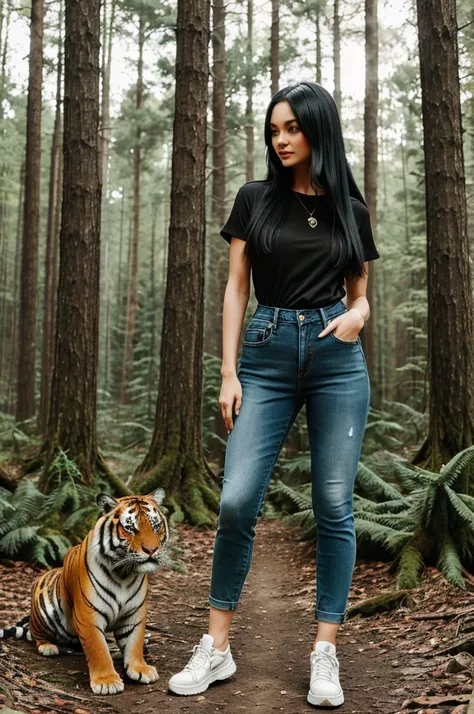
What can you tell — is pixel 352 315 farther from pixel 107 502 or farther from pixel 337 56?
pixel 337 56

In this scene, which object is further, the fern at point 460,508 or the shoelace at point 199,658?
the fern at point 460,508

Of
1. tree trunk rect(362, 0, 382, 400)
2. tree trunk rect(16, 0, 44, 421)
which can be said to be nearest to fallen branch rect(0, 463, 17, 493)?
tree trunk rect(362, 0, 382, 400)

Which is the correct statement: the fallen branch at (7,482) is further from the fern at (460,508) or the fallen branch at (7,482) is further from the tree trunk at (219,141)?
the tree trunk at (219,141)

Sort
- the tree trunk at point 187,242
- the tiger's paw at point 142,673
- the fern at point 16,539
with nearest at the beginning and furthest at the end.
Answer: the tiger's paw at point 142,673
the fern at point 16,539
the tree trunk at point 187,242

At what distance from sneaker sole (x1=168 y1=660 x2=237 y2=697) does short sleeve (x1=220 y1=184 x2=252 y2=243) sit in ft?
6.75

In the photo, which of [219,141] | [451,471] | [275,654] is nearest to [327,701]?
[275,654]

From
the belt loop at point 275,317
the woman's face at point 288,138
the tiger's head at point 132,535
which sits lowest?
the tiger's head at point 132,535

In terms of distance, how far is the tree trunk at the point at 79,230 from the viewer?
795 centimetres

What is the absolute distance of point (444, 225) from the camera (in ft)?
23.8

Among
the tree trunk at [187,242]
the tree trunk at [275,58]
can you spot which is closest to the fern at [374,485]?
the tree trunk at [187,242]

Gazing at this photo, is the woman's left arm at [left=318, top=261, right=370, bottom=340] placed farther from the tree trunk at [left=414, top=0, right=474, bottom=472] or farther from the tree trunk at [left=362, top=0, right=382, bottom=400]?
the tree trunk at [left=362, top=0, right=382, bottom=400]

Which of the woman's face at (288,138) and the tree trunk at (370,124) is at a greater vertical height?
the tree trunk at (370,124)

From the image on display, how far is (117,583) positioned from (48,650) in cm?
72

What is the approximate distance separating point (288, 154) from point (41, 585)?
9.13ft
